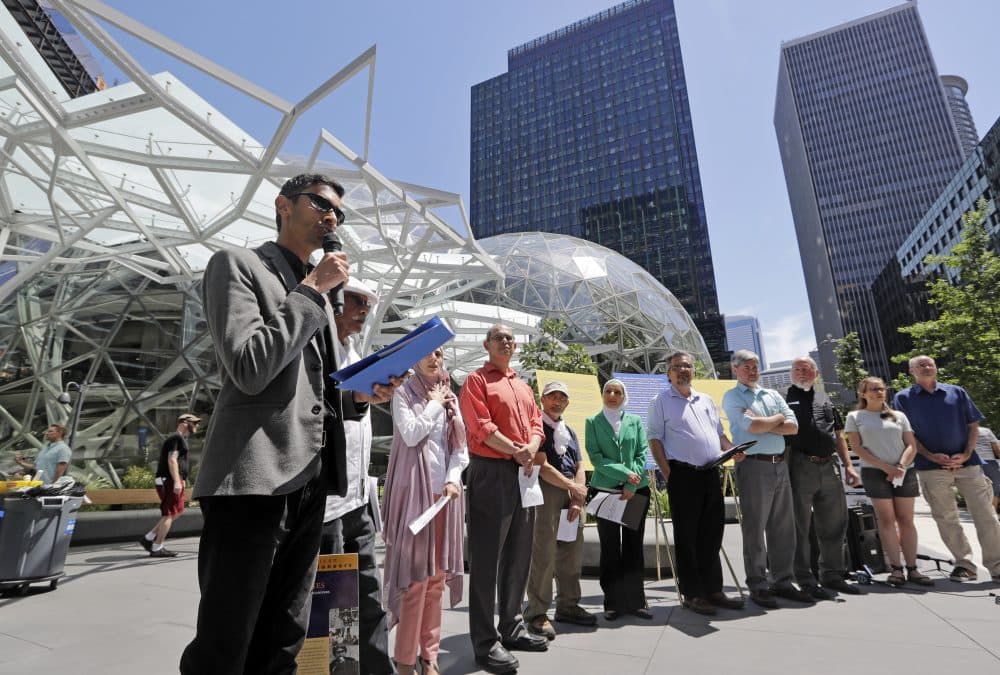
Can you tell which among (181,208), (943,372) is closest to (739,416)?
(181,208)

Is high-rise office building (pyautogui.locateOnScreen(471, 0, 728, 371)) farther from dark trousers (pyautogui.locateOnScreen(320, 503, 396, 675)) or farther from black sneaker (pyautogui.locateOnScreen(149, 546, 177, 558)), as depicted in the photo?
dark trousers (pyautogui.locateOnScreen(320, 503, 396, 675))

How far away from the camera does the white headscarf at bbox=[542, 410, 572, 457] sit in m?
4.43

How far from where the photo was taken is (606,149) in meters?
93.4

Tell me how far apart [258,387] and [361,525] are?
5.76ft

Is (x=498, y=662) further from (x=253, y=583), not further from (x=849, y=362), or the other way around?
(x=849, y=362)

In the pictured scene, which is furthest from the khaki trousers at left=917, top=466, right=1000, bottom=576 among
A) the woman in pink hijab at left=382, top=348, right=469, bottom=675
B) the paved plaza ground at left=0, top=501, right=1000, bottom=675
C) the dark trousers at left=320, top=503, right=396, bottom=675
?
the dark trousers at left=320, top=503, right=396, bottom=675

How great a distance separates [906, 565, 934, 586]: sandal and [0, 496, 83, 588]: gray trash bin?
27.4 feet

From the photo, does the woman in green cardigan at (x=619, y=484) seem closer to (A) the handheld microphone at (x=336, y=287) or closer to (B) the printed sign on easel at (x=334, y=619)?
(B) the printed sign on easel at (x=334, y=619)

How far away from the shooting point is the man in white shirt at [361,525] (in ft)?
7.80

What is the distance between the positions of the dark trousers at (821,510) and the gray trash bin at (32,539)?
7.26 m

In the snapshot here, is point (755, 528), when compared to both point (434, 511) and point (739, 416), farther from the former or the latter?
point (434, 511)

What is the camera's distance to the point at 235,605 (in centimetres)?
130

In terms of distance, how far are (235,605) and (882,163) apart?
124152mm

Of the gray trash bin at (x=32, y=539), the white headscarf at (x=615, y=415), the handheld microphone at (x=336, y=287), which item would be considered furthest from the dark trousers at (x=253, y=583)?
the gray trash bin at (x=32, y=539)
